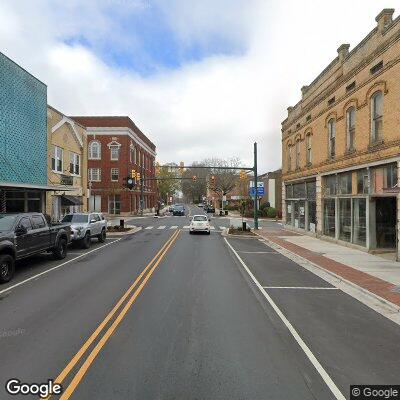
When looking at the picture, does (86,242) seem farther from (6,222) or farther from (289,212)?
(289,212)

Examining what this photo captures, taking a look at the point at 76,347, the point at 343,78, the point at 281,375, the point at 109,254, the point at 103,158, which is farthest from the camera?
the point at 103,158

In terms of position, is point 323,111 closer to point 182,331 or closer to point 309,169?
point 309,169

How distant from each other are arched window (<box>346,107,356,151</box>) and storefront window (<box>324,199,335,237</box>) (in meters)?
3.77

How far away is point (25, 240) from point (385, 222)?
15362 millimetres

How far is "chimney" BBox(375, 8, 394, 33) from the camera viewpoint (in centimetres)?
1630

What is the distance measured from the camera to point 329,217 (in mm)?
23219

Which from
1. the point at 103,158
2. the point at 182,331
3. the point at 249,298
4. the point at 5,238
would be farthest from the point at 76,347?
the point at 103,158

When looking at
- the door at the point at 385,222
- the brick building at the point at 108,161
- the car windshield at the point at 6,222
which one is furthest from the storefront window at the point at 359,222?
the brick building at the point at 108,161

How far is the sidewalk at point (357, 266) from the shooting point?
10.4 meters

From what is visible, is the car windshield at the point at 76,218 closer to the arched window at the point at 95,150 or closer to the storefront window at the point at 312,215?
the storefront window at the point at 312,215

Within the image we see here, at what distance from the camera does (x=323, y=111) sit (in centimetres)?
2364

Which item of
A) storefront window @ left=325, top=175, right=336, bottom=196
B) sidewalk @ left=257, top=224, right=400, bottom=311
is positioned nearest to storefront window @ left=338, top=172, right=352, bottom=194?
storefront window @ left=325, top=175, right=336, bottom=196

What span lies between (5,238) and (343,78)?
18.0m

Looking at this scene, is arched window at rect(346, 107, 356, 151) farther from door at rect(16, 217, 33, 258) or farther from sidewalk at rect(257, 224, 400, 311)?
door at rect(16, 217, 33, 258)
